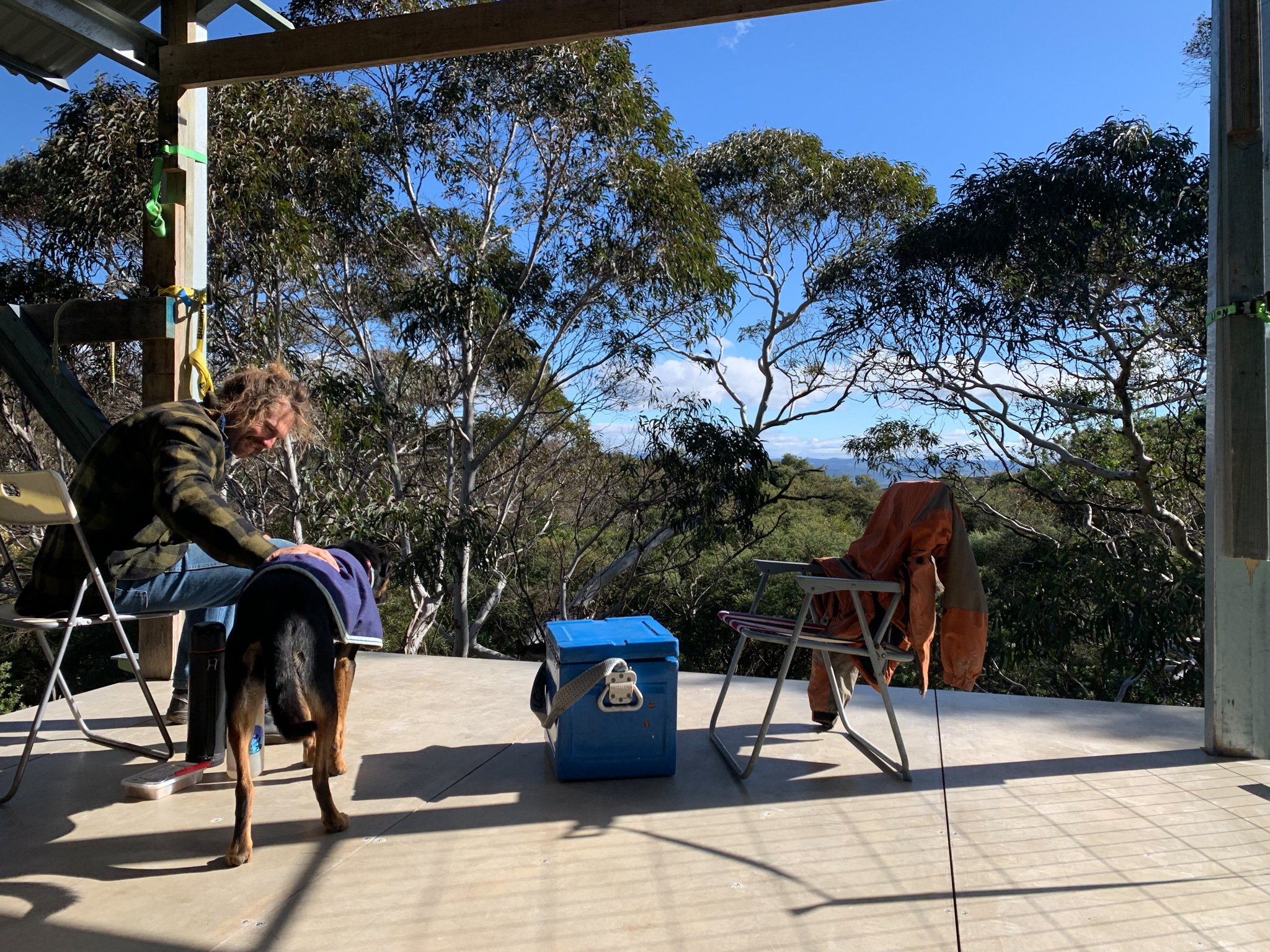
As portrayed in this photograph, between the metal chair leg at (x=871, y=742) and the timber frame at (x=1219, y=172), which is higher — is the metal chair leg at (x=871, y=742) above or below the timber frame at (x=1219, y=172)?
below

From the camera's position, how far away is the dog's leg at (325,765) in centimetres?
203

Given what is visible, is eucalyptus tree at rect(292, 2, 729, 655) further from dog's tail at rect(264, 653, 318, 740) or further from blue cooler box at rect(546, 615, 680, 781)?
dog's tail at rect(264, 653, 318, 740)

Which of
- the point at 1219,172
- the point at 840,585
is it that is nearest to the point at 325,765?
the point at 840,585

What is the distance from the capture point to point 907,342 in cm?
910

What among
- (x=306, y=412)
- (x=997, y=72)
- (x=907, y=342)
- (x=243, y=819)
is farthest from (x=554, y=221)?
(x=243, y=819)

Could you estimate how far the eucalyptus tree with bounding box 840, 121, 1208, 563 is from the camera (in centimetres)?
760

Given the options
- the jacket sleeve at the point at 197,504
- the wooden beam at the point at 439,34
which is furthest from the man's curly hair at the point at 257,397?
the wooden beam at the point at 439,34

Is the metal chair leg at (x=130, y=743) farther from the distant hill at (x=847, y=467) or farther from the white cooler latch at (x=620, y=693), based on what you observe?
the distant hill at (x=847, y=467)

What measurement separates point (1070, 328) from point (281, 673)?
7.90 m

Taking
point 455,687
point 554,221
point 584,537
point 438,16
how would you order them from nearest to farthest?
point 438,16
point 455,687
point 554,221
point 584,537

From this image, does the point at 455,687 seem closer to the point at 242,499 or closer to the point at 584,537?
the point at 242,499

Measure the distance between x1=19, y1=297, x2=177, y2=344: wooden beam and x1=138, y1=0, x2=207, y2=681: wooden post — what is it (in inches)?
2.1

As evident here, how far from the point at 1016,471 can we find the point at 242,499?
719cm

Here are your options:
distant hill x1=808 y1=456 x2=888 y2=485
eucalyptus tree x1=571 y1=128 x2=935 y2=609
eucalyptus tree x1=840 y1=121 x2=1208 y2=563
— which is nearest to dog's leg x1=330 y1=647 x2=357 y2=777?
eucalyptus tree x1=840 y1=121 x2=1208 y2=563
